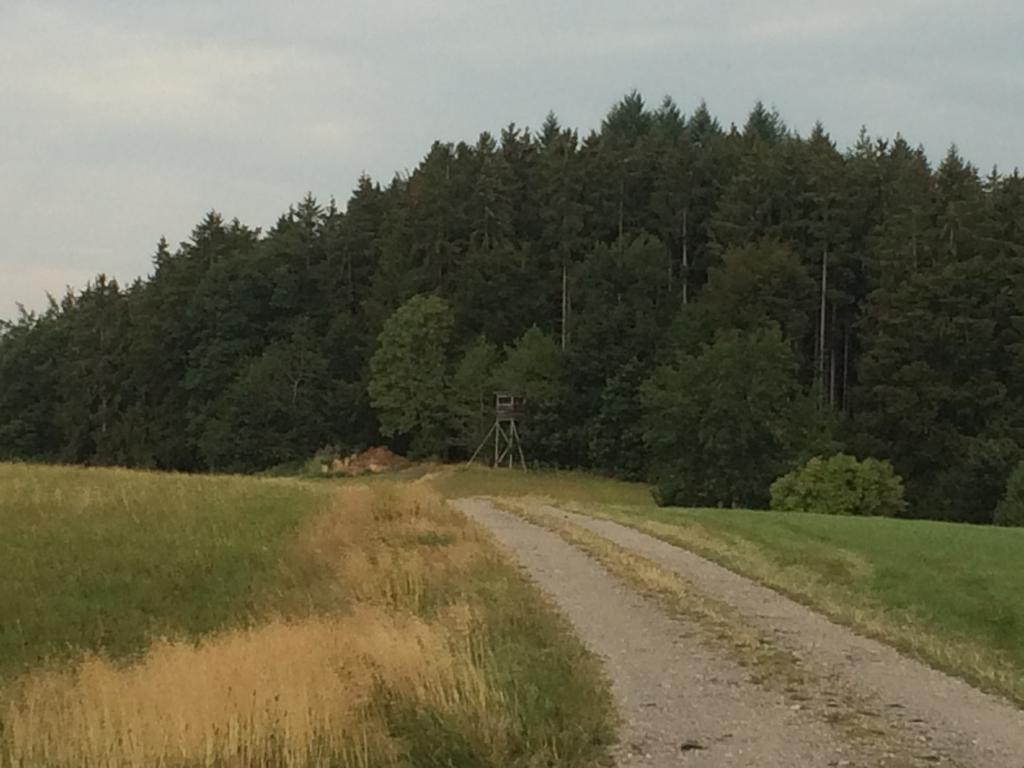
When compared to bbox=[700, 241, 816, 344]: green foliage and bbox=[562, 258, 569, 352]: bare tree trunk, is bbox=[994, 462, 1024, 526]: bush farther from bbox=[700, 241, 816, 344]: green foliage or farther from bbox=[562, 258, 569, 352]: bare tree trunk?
bbox=[562, 258, 569, 352]: bare tree trunk

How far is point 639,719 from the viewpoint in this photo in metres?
9.20

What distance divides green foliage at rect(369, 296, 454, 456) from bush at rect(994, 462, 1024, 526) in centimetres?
3833

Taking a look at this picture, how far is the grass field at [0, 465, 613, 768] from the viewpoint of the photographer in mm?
8047

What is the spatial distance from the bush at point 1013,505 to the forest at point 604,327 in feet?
22.2

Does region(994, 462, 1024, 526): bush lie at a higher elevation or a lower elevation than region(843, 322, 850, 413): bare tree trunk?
lower

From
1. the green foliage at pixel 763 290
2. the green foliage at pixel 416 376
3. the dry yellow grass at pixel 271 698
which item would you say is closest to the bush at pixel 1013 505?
the green foliage at pixel 763 290

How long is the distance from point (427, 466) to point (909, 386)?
101 ft

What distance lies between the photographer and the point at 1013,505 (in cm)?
4931

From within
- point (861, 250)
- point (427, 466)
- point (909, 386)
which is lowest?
point (427, 466)

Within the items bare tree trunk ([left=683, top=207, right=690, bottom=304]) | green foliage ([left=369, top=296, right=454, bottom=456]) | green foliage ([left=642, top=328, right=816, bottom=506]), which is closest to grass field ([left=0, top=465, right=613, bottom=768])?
green foliage ([left=642, top=328, right=816, bottom=506])

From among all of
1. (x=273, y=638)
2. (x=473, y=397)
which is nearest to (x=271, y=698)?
(x=273, y=638)

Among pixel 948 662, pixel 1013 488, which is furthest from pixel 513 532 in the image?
pixel 1013 488

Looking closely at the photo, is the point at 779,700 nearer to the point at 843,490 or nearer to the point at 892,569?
the point at 892,569

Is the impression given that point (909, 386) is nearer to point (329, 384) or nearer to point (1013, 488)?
point (1013, 488)
